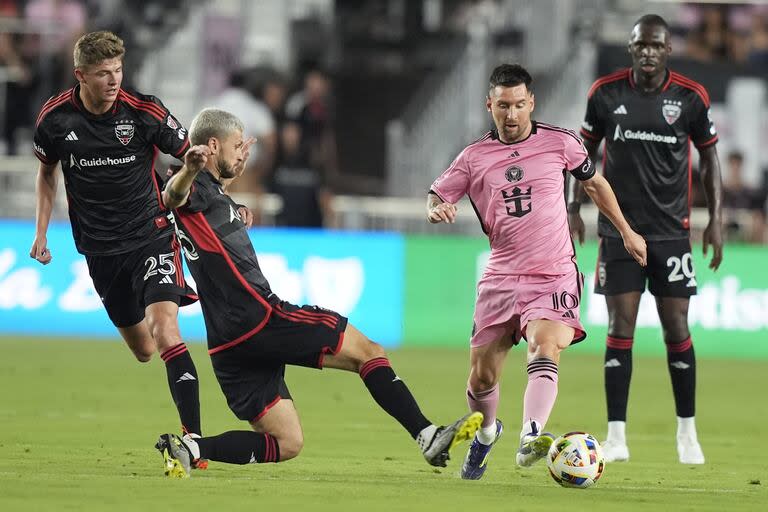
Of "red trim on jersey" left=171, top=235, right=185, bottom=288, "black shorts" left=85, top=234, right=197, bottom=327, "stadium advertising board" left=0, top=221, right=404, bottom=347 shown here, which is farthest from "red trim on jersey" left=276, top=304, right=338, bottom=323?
"stadium advertising board" left=0, top=221, right=404, bottom=347

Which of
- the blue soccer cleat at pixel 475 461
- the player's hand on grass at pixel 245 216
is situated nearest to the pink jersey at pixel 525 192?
the blue soccer cleat at pixel 475 461

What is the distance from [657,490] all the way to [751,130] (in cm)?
1506

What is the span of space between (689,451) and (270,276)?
8.87 m

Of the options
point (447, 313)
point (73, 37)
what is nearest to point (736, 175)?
point (447, 313)

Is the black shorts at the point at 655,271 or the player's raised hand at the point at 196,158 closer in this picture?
the player's raised hand at the point at 196,158

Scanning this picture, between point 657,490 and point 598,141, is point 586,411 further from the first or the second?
point 657,490

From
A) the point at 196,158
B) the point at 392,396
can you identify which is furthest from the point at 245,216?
the point at 392,396

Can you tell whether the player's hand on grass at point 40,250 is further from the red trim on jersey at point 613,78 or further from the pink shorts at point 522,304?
the red trim on jersey at point 613,78

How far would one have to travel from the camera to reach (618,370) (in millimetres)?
8891

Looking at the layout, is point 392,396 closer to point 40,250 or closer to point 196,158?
point 196,158

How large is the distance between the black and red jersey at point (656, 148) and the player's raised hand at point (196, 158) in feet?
10.7

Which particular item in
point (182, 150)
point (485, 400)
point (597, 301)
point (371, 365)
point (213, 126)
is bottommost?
point (597, 301)

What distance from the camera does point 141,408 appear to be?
10648 mm

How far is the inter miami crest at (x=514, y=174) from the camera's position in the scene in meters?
7.56
